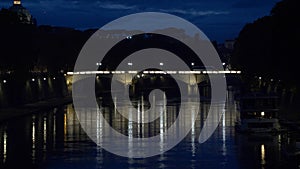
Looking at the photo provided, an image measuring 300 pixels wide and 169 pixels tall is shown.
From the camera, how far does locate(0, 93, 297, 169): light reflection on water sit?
29.5 metres

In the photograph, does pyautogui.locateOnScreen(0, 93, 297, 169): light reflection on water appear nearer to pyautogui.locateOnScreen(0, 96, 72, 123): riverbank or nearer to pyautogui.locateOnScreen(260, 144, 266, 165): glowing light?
pyautogui.locateOnScreen(260, 144, 266, 165): glowing light

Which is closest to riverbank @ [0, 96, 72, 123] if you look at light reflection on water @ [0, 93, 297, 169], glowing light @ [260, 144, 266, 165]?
light reflection on water @ [0, 93, 297, 169]

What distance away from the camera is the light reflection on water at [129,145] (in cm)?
2947

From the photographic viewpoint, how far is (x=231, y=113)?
180 feet

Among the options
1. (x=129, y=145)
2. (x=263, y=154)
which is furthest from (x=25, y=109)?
(x=263, y=154)

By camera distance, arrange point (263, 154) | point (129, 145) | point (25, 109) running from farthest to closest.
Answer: point (25, 109) → point (129, 145) → point (263, 154)

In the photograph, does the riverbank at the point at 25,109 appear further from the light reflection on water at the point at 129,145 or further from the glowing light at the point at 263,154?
the glowing light at the point at 263,154

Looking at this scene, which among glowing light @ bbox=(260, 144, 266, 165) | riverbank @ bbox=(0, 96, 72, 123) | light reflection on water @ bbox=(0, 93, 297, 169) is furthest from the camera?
riverbank @ bbox=(0, 96, 72, 123)

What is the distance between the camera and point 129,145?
115 ft

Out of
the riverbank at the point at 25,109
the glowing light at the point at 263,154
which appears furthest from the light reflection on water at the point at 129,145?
the riverbank at the point at 25,109

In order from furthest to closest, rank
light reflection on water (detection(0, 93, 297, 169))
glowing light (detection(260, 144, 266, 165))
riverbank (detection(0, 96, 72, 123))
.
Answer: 1. riverbank (detection(0, 96, 72, 123))
2. glowing light (detection(260, 144, 266, 165))
3. light reflection on water (detection(0, 93, 297, 169))

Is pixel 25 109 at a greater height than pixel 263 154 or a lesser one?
greater

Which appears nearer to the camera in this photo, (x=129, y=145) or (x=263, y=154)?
(x=263, y=154)

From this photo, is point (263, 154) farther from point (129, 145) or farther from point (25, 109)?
point (25, 109)
